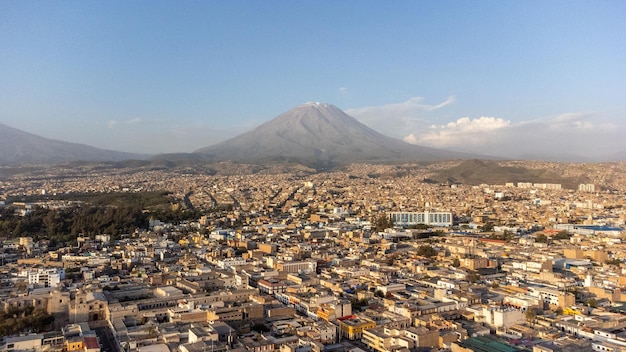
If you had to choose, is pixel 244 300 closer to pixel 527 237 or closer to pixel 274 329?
pixel 274 329

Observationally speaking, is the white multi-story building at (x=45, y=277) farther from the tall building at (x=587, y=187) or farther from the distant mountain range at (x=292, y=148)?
the distant mountain range at (x=292, y=148)

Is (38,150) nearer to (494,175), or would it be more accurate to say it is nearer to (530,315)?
(494,175)

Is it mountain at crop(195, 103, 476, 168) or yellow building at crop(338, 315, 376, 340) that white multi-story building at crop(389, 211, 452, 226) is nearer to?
yellow building at crop(338, 315, 376, 340)

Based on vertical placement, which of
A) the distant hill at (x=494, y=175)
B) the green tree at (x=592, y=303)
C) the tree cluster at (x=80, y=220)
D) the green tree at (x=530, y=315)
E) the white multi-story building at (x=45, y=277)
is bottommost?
the green tree at (x=592, y=303)

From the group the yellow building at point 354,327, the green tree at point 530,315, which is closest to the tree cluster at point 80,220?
the yellow building at point 354,327

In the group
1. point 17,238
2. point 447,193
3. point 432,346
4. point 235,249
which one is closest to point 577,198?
point 447,193
